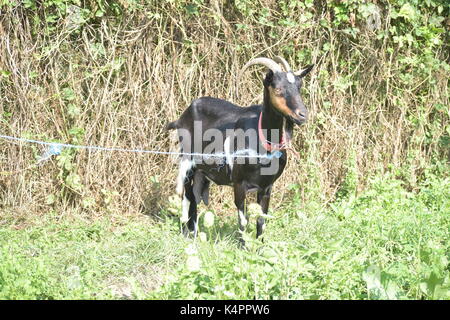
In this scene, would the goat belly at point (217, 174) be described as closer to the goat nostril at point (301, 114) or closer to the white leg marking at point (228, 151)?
the white leg marking at point (228, 151)

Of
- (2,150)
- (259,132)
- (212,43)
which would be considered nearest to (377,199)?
A: (259,132)

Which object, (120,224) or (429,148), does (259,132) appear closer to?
(120,224)

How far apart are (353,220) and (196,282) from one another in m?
2.41

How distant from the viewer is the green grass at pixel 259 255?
356cm

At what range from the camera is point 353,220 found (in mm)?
5531

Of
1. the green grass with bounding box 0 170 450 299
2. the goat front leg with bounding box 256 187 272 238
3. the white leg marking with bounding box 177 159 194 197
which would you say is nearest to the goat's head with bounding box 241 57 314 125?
the goat front leg with bounding box 256 187 272 238

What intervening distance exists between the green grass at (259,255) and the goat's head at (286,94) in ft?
3.03

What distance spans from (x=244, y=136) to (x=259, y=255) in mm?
1298

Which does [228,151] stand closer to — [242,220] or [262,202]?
[262,202]

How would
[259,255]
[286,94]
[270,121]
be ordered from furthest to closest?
[270,121] → [286,94] → [259,255]

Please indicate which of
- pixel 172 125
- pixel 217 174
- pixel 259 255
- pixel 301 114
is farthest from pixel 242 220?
pixel 172 125

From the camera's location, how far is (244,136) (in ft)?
17.1
